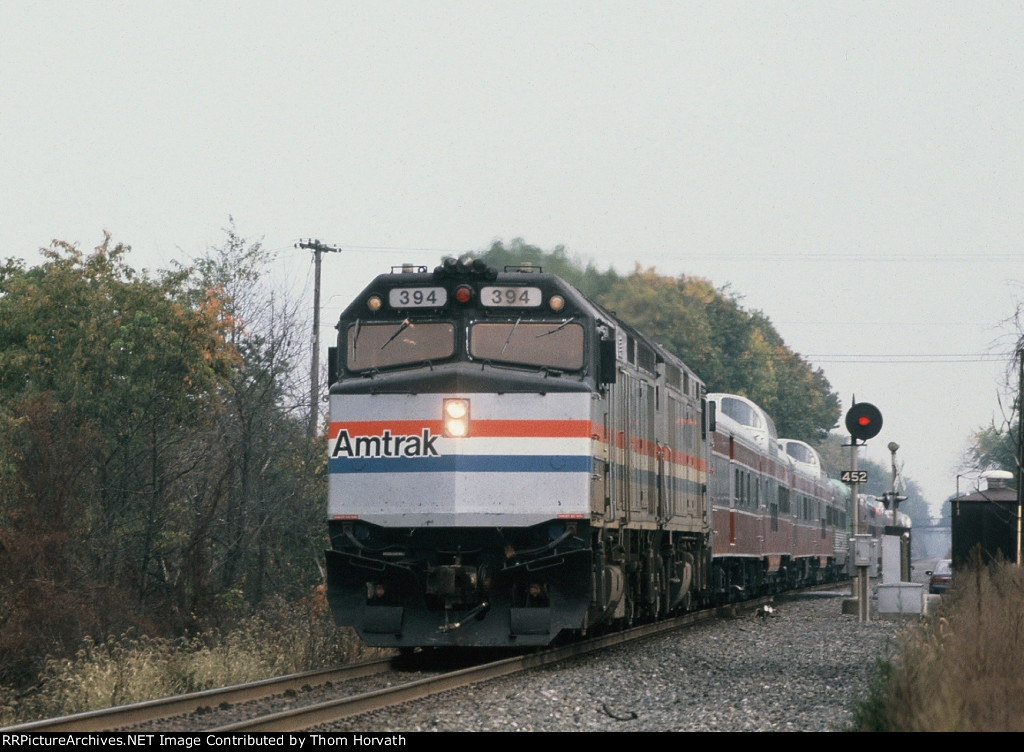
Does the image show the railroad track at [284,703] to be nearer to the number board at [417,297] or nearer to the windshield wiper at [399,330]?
the windshield wiper at [399,330]

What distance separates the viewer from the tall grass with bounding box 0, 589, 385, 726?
1369cm

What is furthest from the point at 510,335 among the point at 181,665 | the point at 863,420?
the point at 863,420

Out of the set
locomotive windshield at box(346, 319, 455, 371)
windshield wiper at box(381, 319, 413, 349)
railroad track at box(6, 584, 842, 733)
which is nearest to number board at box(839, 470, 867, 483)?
railroad track at box(6, 584, 842, 733)

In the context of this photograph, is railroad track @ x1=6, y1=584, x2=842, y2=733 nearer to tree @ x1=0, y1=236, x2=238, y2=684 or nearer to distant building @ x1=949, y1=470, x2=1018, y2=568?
tree @ x1=0, y1=236, x2=238, y2=684

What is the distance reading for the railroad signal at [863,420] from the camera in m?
24.4

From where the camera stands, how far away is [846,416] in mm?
24203

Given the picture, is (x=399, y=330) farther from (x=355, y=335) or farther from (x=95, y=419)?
(x=95, y=419)

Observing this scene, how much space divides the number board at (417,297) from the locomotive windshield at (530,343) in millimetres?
489

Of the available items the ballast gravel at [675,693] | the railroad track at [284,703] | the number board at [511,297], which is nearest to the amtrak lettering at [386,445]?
the number board at [511,297]

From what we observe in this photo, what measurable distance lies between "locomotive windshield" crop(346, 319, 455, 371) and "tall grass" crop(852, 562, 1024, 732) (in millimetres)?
5551
